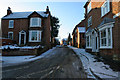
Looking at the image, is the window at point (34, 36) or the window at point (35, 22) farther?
the window at point (35, 22)

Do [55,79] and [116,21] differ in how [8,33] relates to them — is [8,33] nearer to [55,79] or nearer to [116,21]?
[55,79]

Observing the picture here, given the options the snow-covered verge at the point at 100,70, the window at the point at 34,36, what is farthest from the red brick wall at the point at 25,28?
the snow-covered verge at the point at 100,70

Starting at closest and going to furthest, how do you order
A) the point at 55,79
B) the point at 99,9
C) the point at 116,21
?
1. the point at 55,79
2. the point at 116,21
3. the point at 99,9

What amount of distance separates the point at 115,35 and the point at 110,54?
1.99 meters

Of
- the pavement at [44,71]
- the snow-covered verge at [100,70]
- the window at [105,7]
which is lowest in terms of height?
the pavement at [44,71]

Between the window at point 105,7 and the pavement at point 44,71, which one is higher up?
the window at point 105,7

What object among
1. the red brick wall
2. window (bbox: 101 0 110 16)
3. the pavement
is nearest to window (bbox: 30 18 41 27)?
the red brick wall

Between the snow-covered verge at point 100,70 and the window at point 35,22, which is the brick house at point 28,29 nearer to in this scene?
the window at point 35,22

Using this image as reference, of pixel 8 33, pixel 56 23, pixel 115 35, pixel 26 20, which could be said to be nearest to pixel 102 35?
pixel 115 35

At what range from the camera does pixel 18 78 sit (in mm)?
4711

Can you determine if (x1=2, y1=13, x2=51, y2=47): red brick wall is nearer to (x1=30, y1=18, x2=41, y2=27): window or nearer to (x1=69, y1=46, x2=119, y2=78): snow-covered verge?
(x1=30, y1=18, x2=41, y2=27): window

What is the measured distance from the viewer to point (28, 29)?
20.9 metres

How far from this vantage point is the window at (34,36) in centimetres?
1982

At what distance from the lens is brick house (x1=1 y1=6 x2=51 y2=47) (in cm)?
2000
